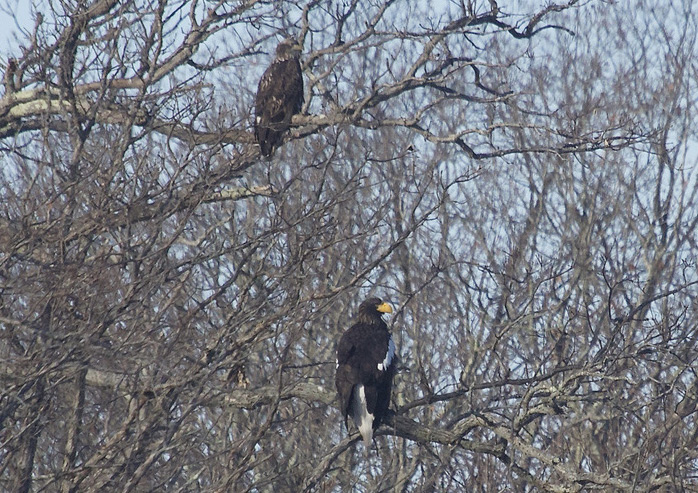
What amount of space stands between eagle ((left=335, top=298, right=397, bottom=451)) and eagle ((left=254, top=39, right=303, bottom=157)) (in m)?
1.57

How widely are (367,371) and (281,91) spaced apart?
9.50 ft

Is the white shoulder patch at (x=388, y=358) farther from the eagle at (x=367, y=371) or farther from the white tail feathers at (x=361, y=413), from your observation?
the white tail feathers at (x=361, y=413)

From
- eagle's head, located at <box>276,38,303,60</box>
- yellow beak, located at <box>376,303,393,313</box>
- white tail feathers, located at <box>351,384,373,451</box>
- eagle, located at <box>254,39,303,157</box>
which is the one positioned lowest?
white tail feathers, located at <box>351,384,373,451</box>

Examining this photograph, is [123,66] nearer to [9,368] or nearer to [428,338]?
[9,368]

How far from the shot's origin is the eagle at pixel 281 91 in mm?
9291

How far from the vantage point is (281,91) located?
995 cm

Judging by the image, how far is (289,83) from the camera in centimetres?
1006

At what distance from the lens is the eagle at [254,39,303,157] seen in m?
9.29

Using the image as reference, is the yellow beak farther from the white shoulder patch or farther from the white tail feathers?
the white tail feathers

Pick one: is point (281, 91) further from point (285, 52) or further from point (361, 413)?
point (361, 413)

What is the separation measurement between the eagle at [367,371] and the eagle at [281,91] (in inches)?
61.6

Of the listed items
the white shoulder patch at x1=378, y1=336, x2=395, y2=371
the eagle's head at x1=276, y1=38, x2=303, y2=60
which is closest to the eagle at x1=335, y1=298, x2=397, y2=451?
the white shoulder patch at x1=378, y1=336, x2=395, y2=371

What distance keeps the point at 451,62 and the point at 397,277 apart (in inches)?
300

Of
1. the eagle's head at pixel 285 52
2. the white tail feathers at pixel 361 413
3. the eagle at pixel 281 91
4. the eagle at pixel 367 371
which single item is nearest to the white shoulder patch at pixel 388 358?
the eagle at pixel 367 371
